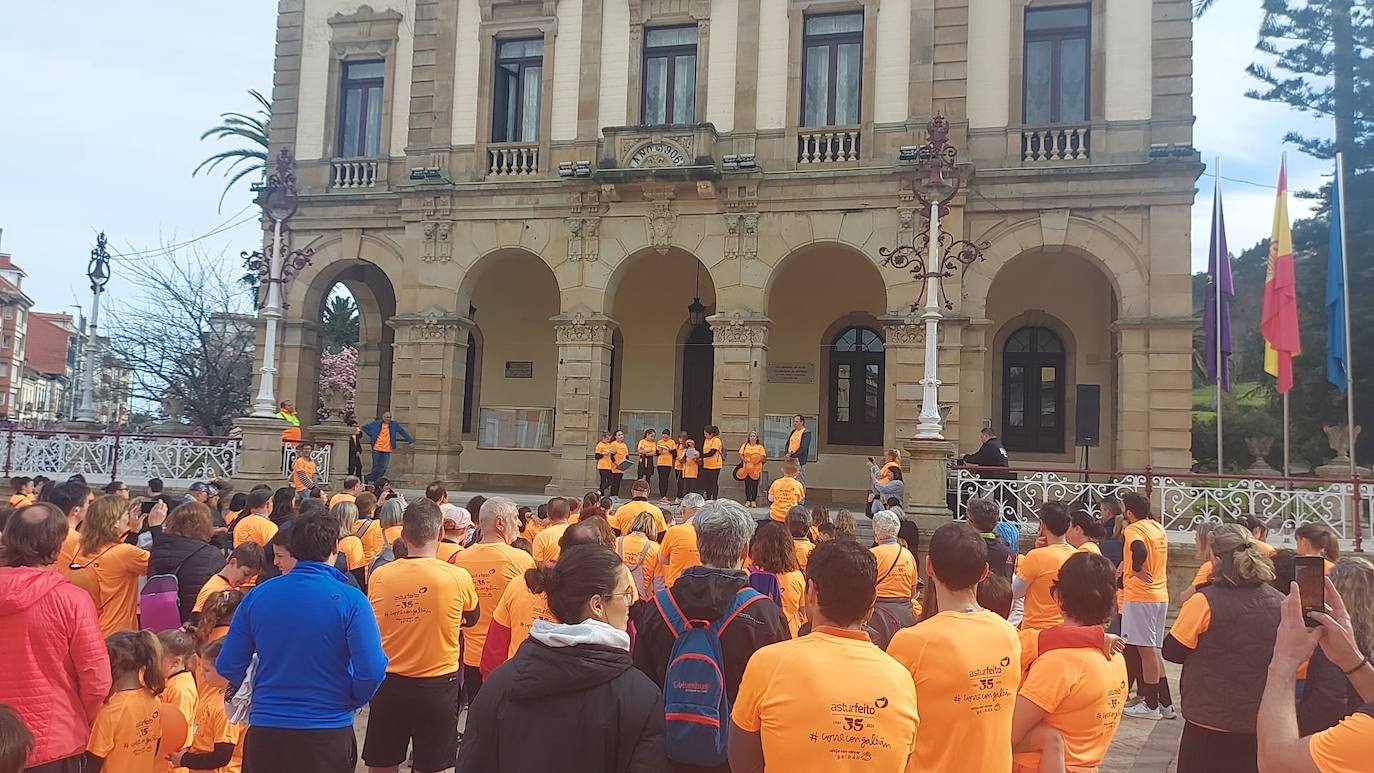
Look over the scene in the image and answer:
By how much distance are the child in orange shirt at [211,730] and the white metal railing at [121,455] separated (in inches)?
573

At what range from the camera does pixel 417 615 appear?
4.80 metres

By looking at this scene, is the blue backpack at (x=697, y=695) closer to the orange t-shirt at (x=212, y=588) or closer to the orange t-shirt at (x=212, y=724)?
the orange t-shirt at (x=212, y=724)

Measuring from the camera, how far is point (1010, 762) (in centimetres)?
339

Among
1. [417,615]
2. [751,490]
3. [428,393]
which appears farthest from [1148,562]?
[428,393]

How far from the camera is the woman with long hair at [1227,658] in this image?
4379 mm

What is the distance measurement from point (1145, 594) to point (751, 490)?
9.59 metres

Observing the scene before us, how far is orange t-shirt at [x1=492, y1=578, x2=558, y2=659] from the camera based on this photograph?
16.3 feet

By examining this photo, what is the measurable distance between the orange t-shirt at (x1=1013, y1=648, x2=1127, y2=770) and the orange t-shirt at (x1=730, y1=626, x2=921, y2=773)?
951 mm

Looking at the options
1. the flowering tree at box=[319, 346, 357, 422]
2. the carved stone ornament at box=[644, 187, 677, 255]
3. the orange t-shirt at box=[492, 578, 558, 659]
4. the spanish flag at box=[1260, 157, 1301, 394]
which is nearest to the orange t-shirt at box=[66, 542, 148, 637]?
the orange t-shirt at box=[492, 578, 558, 659]

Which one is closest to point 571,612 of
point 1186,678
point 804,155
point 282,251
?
point 1186,678

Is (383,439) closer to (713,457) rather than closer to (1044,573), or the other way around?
(713,457)

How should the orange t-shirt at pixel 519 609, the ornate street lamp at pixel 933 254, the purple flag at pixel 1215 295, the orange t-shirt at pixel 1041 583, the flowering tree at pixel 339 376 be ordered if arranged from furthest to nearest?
the flowering tree at pixel 339 376, the purple flag at pixel 1215 295, the ornate street lamp at pixel 933 254, the orange t-shirt at pixel 1041 583, the orange t-shirt at pixel 519 609

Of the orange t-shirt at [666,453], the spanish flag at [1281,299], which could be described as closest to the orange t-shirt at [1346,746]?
the spanish flag at [1281,299]

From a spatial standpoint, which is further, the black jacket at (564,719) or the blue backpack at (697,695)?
the blue backpack at (697,695)
